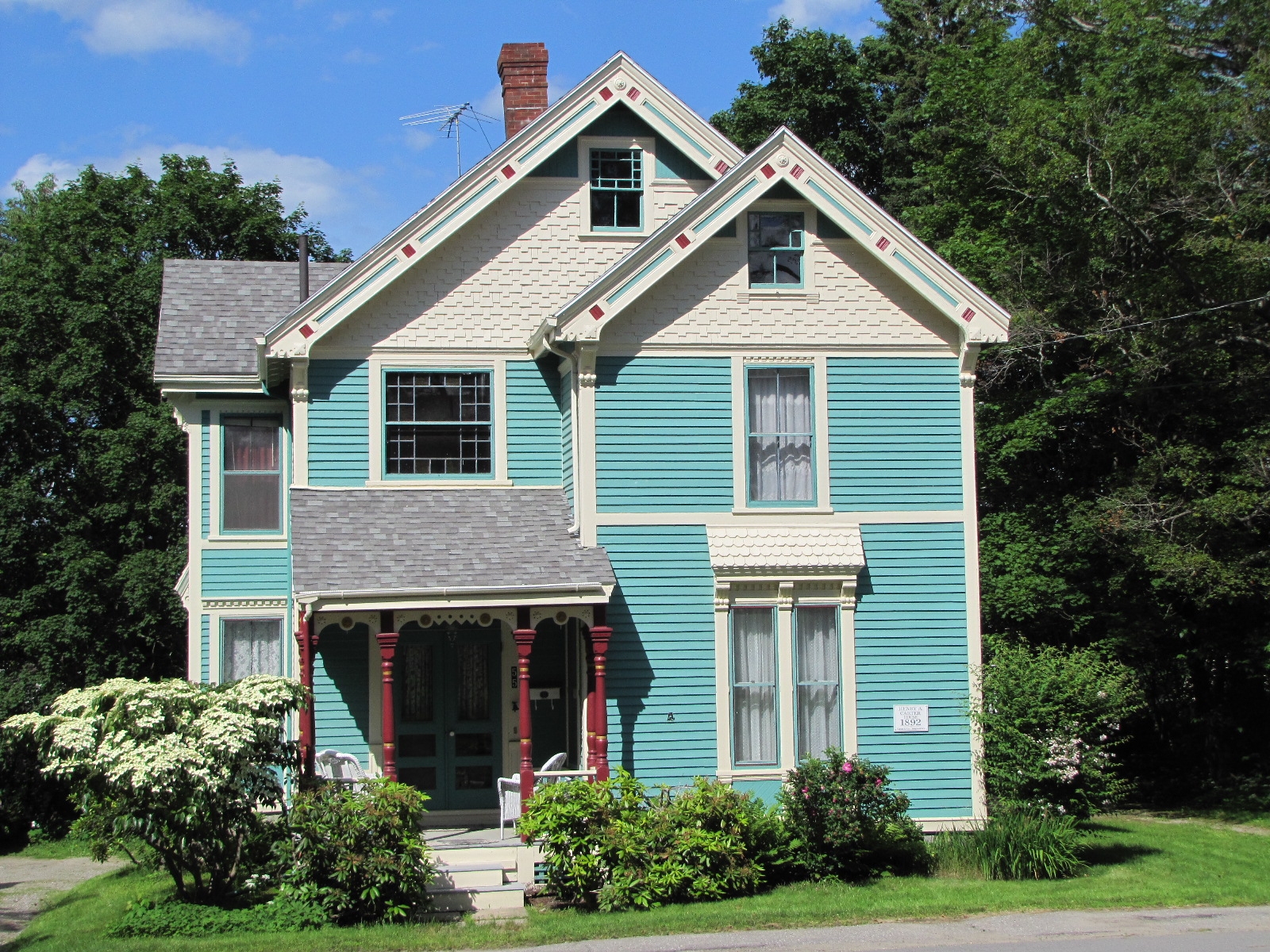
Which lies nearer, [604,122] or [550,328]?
[550,328]

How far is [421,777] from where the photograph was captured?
16.7m

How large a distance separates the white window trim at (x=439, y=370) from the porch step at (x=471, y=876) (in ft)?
16.7

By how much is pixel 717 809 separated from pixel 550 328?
5.98 meters

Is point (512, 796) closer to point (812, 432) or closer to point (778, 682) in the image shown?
point (778, 682)

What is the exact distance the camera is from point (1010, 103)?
23.9 meters

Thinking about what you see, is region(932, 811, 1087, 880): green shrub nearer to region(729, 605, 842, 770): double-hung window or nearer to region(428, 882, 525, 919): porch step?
region(729, 605, 842, 770): double-hung window

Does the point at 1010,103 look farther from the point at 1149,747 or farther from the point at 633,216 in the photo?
the point at 1149,747

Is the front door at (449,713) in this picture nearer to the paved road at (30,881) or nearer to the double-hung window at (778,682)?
the double-hung window at (778,682)

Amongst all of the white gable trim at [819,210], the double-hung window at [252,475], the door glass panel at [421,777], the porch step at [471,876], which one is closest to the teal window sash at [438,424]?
the white gable trim at [819,210]

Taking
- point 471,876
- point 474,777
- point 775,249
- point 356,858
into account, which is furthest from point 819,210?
point 356,858

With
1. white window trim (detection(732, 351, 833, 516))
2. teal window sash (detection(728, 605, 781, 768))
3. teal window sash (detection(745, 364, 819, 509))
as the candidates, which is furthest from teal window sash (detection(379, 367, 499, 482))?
teal window sash (detection(728, 605, 781, 768))

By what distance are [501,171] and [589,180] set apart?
4.22ft

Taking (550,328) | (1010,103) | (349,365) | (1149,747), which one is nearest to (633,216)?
(550,328)

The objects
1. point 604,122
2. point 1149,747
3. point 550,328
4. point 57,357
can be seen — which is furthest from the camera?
point 57,357
